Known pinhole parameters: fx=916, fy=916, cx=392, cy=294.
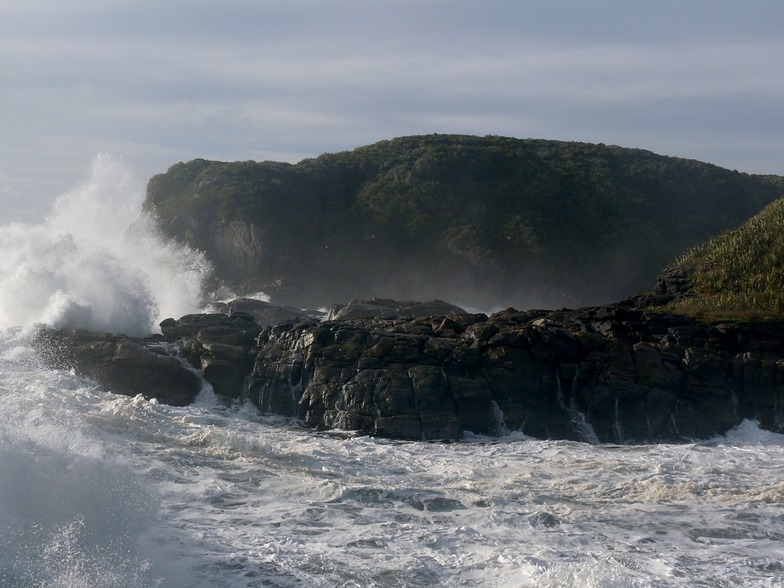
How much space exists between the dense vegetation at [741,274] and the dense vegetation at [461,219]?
13.5 metres

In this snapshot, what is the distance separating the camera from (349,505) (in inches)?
514

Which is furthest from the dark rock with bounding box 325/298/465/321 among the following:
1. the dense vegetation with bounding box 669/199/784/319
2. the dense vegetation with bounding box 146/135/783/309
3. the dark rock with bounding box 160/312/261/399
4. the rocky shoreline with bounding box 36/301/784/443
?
the dense vegetation with bounding box 146/135/783/309

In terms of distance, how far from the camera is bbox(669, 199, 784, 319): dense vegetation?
21656 mm

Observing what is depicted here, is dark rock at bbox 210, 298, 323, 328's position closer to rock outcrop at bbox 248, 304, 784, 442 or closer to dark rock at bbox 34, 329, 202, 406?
dark rock at bbox 34, 329, 202, 406

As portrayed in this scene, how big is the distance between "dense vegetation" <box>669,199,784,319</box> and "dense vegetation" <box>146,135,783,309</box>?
13501mm

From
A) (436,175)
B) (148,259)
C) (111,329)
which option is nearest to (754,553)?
(111,329)

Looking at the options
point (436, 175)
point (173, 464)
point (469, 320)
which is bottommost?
point (173, 464)

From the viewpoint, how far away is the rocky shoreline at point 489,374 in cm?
1789

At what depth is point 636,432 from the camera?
701 inches

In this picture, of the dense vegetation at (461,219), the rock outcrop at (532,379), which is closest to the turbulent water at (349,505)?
the rock outcrop at (532,379)

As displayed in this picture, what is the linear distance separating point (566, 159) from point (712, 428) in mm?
32500

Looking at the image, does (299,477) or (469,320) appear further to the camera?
(469,320)

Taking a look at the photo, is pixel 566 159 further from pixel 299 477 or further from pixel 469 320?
pixel 299 477

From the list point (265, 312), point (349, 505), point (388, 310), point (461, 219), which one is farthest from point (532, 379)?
point (461, 219)
